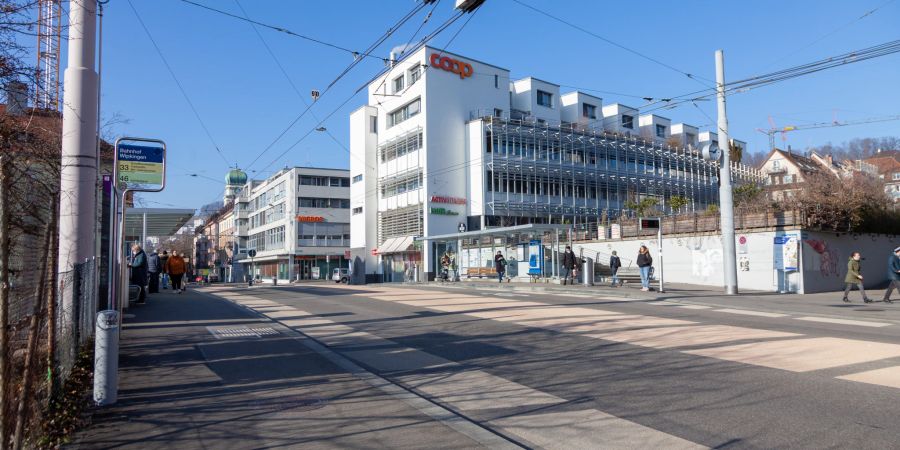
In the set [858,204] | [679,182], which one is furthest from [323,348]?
[679,182]

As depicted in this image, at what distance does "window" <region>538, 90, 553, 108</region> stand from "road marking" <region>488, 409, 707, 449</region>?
53.8m

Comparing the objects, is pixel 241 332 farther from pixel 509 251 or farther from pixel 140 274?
pixel 509 251

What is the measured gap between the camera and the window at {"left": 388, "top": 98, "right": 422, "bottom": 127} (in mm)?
51250

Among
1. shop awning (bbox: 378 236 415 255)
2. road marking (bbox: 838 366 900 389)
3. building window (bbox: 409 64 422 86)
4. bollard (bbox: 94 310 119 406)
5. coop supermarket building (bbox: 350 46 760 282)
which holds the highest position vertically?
building window (bbox: 409 64 422 86)

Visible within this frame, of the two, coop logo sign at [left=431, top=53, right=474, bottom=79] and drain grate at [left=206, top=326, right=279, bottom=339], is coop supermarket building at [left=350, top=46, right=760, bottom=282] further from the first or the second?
drain grate at [left=206, top=326, right=279, bottom=339]

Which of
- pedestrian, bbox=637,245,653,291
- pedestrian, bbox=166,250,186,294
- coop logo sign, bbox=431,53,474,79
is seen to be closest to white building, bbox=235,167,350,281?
coop logo sign, bbox=431,53,474,79

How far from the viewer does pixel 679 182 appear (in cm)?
6406

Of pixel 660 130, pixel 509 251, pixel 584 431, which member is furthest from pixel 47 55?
pixel 660 130

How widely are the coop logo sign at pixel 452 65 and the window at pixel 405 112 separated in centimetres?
344

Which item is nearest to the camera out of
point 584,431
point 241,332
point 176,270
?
point 584,431

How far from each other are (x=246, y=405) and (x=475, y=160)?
45.6 m

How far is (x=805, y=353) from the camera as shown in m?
8.84

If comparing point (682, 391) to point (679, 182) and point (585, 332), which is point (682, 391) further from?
point (679, 182)

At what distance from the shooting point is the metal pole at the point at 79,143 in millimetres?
7797
